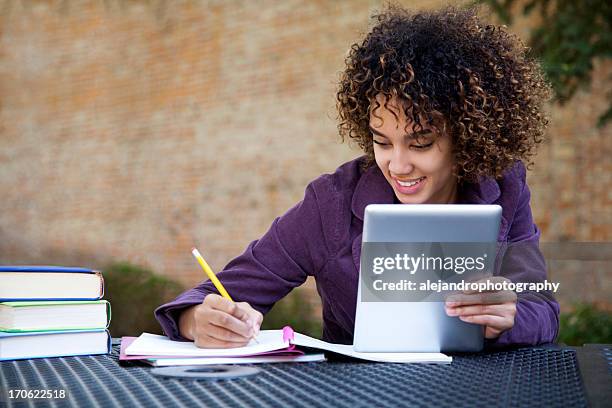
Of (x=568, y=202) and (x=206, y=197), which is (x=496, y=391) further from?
(x=206, y=197)

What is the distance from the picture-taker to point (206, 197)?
21.5 ft

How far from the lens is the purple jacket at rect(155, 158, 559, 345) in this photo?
1.70 meters

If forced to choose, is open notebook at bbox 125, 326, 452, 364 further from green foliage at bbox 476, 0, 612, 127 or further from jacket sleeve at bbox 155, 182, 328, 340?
green foliage at bbox 476, 0, 612, 127

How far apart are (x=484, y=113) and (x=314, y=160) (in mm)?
4269

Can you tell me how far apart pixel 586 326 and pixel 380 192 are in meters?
2.97

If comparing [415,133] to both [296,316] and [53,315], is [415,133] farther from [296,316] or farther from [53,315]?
[296,316]

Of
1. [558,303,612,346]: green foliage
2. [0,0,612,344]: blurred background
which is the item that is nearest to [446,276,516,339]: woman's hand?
[558,303,612,346]: green foliage

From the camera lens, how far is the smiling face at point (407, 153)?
160 centimetres

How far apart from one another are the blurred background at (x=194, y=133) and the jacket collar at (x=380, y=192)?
2839 mm

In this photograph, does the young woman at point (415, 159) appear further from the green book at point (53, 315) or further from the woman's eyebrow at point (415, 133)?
the green book at point (53, 315)

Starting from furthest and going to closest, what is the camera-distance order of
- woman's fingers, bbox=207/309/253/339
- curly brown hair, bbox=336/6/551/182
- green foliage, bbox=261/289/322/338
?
green foliage, bbox=261/289/322/338 → curly brown hair, bbox=336/6/551/182 → woman's fingers, bbox=207/309/253/339

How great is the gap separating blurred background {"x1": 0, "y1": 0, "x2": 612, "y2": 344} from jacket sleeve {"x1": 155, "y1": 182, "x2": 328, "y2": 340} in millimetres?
3020

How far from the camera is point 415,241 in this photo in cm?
129

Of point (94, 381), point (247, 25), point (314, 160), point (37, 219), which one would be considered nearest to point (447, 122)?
point (94, 381)
